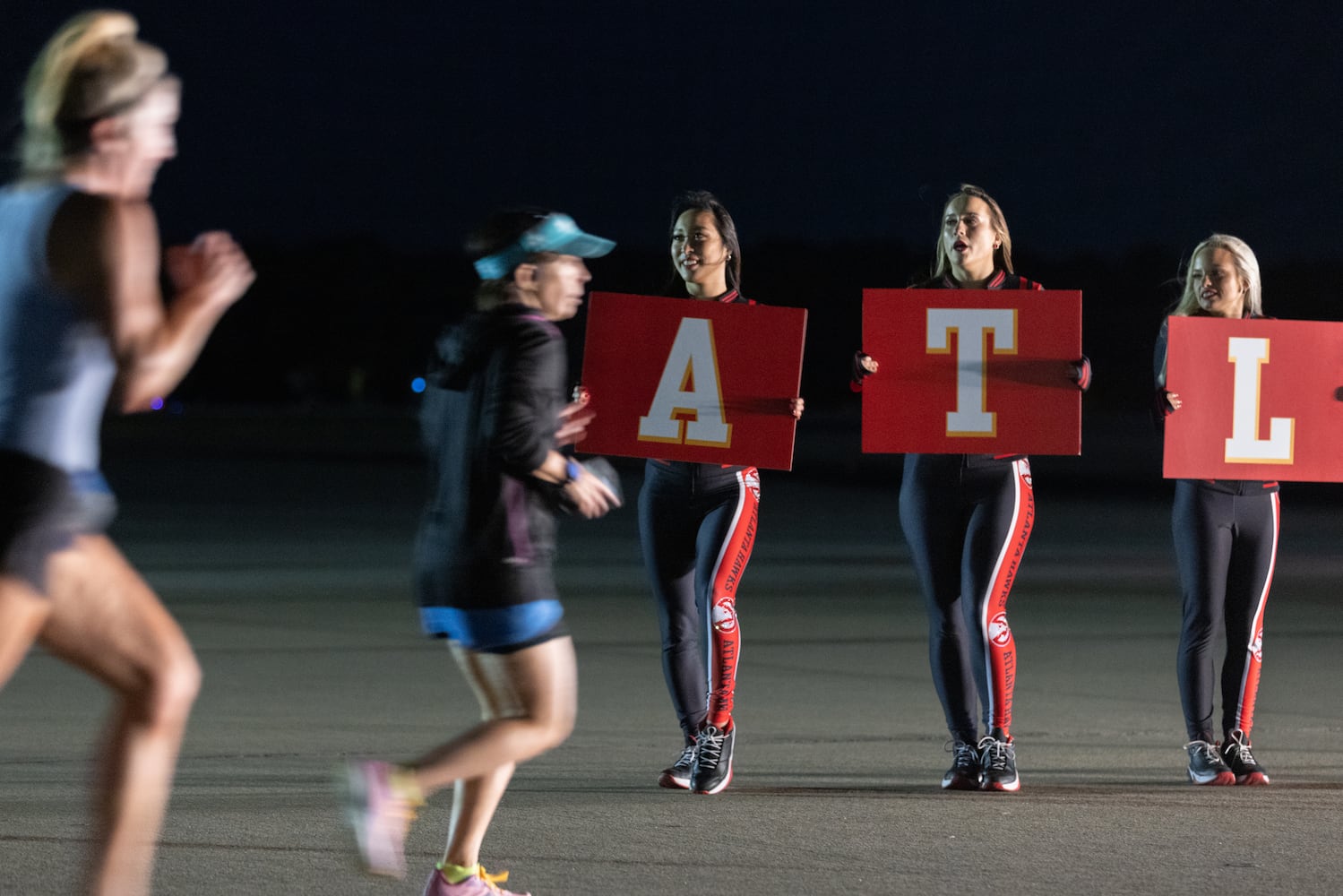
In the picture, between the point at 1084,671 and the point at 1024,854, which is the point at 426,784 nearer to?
the point at 1024,854

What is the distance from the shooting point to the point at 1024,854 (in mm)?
5617

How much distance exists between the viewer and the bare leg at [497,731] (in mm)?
4602

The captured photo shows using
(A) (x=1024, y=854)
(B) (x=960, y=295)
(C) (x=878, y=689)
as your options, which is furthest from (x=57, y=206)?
(C) (x=878, y=689)

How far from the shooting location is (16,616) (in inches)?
144

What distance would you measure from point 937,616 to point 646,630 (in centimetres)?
505

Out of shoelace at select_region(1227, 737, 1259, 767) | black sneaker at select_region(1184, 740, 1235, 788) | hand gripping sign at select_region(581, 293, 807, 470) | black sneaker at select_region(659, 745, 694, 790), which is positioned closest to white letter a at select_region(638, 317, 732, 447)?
hand gripping sign at select_region(581, 293, 807, 470)

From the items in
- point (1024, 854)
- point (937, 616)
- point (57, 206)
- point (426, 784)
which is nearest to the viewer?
point (57, 206)

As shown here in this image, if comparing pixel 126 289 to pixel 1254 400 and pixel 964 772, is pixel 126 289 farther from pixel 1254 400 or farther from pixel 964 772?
pixel 1254 400

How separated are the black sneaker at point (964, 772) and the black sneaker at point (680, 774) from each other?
949 mm

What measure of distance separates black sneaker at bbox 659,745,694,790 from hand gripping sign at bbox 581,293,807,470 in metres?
1.12

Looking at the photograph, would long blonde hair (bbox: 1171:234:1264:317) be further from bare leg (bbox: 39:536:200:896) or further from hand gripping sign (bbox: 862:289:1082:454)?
bare leg (bbox: 39:536:200:896)

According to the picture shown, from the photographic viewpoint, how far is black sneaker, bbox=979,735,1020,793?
6.72 m

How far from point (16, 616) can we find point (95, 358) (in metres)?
0.54

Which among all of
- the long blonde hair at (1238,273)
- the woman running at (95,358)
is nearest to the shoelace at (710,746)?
the long blonde hair at (1238,273)
